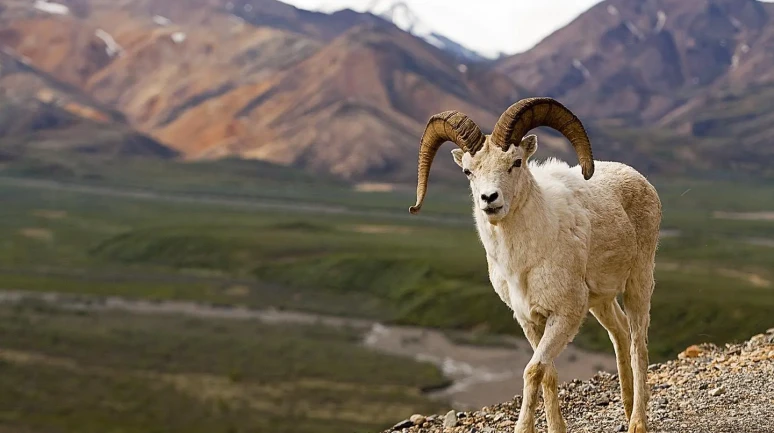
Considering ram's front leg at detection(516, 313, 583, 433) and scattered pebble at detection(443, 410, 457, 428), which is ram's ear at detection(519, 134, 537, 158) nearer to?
ram's front leg at detection(516, 313, 583, 433)

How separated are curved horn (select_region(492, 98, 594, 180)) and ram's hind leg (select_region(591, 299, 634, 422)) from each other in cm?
186

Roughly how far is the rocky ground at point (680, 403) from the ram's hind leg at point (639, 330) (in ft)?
1.35

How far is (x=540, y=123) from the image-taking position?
11.2 m

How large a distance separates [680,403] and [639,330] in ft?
4.51

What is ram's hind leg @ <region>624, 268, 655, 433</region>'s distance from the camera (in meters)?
11.4

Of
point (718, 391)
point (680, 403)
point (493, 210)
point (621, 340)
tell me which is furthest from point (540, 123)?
point (718, 391)

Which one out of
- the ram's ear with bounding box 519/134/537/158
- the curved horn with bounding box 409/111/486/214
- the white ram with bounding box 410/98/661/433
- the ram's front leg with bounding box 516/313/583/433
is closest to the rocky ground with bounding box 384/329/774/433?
the white ram with bounding box 410/98/661/433

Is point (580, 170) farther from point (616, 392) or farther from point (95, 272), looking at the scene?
point (95, 272)

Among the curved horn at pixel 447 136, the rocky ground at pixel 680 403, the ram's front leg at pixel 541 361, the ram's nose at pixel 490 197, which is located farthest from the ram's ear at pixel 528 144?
the rocky ground at pixel 680 403

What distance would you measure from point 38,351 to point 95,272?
30.9 metres

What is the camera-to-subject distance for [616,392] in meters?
13.7

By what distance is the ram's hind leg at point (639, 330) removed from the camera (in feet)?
37.4

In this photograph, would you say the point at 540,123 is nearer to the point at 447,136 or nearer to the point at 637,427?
the point at 447,136

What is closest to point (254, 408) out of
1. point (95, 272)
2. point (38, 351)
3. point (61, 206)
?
point (38, 351)
